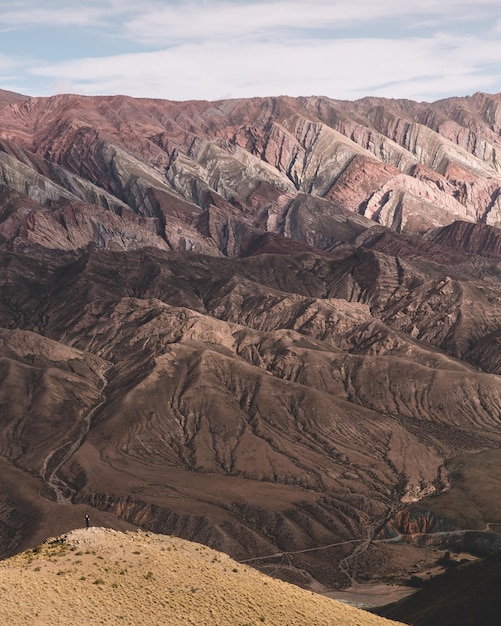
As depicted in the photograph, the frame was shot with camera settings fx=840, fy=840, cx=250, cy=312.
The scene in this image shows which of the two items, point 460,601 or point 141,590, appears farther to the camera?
point 460,601

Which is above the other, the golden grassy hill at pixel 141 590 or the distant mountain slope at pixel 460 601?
the golden grassy hill at pixel 141 590

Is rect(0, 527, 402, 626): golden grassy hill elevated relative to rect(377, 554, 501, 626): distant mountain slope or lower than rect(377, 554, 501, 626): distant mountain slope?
elevated

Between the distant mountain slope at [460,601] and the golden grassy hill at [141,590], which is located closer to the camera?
the golden grassy hill at [141,590]

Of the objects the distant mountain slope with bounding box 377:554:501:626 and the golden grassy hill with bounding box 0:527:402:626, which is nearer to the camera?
the golden grassy hill with bounding box 0:527:402:626


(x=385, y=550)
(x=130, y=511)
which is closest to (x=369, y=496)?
(x=385, y=550)

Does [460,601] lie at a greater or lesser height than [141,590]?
lesser

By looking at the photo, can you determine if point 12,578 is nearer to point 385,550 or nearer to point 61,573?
point 61,573

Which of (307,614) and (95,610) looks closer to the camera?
(95,610)

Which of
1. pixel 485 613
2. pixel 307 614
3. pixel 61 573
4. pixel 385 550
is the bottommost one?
pixel 385 550
